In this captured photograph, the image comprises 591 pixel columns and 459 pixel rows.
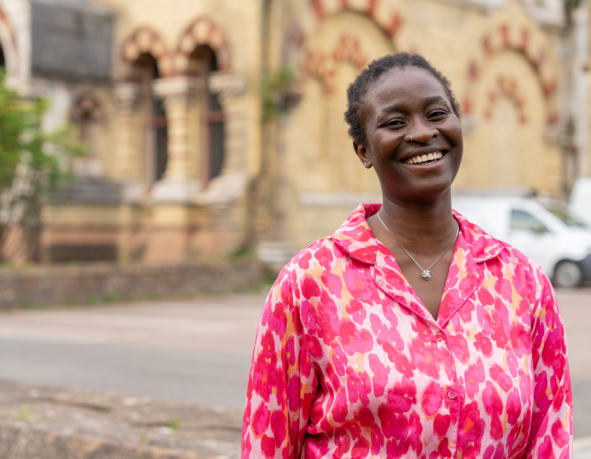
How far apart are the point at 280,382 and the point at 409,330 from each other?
1.08ft

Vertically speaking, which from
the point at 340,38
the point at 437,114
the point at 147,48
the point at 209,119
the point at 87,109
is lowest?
the point at 437,114

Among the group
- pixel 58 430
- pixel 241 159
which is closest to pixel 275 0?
pixel 241 159

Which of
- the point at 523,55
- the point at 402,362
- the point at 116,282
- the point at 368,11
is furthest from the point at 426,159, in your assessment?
the point at 523,55

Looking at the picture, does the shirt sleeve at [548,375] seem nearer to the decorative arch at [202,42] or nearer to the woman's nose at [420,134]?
the woman's nose at [420,134]

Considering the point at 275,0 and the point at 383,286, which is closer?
the point at 383,286

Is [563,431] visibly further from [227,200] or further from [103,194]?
[103,194]

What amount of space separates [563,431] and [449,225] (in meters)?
0.57

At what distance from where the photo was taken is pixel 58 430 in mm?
4668

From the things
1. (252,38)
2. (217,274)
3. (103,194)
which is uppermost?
(252,38)

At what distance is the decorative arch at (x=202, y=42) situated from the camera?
Result: 61.7 feet

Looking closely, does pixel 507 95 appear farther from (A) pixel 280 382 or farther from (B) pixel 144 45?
(A) pixel 280 382

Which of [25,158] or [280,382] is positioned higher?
[25,158]

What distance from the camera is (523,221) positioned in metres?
18.3

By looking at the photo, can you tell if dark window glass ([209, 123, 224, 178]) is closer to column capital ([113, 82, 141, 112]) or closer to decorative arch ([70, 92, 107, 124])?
column capital ([113, 82, 141, 112])
